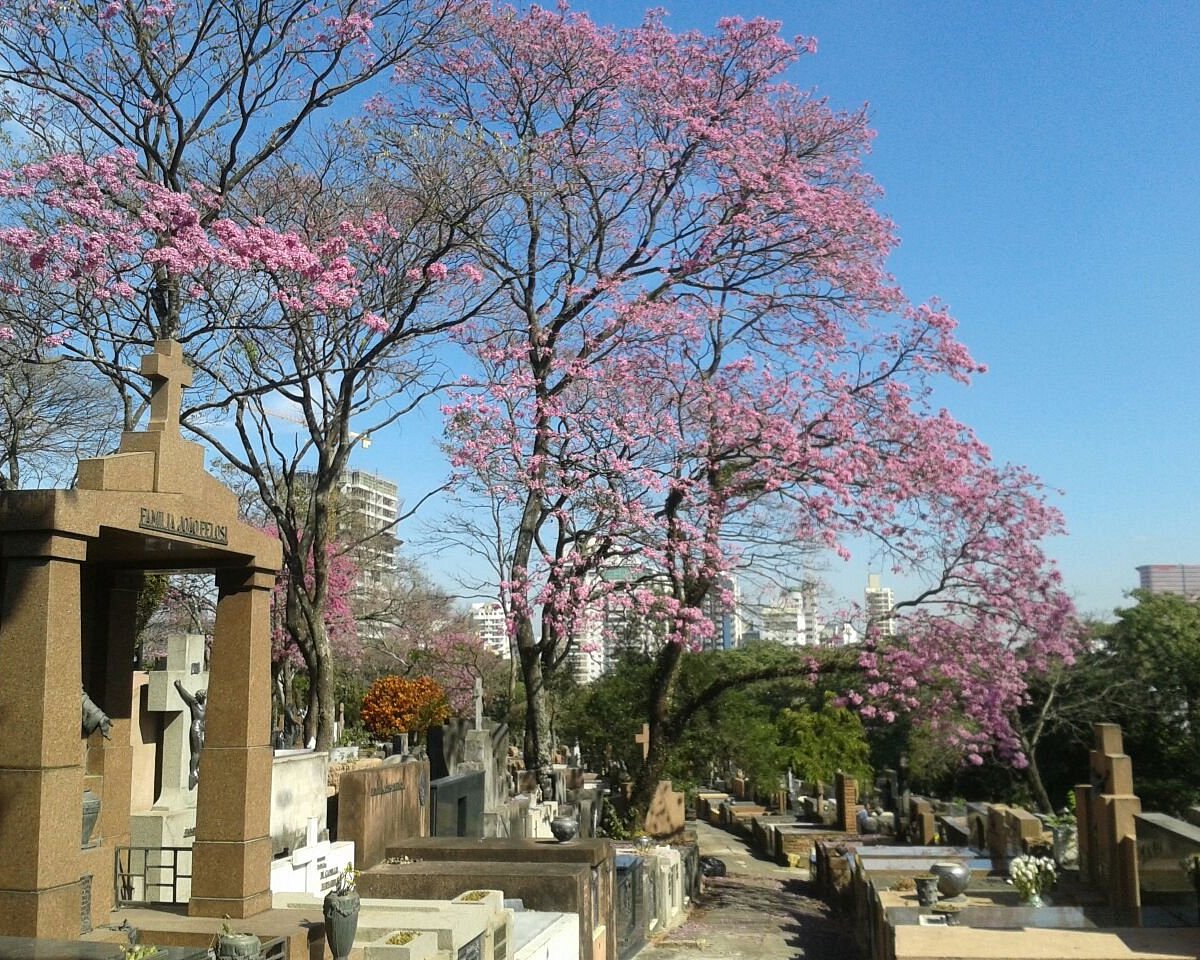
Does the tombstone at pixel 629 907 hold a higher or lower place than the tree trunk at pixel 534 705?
lower

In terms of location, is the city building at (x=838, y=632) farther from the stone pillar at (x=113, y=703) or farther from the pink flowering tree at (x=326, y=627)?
the stone pillar at (x=113, y=703)

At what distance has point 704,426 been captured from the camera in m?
21.2

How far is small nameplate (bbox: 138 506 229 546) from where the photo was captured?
848 centimetres

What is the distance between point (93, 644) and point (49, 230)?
9.31 metres

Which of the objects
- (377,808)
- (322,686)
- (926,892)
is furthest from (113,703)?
(926,892)

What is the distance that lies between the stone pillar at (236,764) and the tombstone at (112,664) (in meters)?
0.01

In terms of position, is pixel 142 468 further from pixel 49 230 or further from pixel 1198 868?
pixel 1198 868

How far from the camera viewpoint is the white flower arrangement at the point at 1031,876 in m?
15.7

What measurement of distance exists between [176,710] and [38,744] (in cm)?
698

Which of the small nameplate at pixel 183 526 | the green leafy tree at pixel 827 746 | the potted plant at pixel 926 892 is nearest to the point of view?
the small nameplate at pixel 183 526

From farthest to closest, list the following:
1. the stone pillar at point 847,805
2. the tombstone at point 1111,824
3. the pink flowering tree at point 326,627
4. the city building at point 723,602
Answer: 1. the stone pillar at point 847,805
2. the pink flowering tree at point 326,627
3. the city building at point 723,602
4. the tombstone at point 1111,824

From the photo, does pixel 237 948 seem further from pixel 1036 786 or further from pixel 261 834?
pixel 1036 786

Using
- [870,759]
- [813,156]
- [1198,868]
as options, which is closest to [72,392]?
[813,156]

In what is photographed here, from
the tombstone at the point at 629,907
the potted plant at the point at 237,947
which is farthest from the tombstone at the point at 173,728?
the tombstone at the point at 629,907
